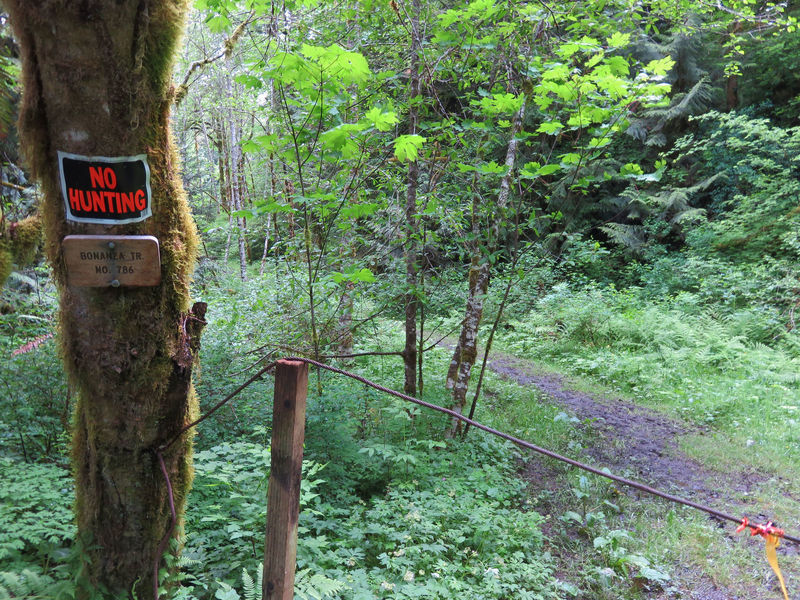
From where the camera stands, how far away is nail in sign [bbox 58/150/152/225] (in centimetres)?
170

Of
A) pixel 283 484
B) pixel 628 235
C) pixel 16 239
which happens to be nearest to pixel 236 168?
pixel 628 235

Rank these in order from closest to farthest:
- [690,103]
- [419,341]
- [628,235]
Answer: [419,341] → [690,103] → [628,235]

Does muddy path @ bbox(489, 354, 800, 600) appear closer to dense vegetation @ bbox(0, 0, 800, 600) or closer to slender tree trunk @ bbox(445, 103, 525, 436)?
dense vegetation @ bbox(0, 0, 800, 600)

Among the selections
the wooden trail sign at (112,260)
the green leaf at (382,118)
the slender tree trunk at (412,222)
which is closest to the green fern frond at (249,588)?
the wooden trail sign at (112,260)

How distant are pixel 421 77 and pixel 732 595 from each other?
17.3ft

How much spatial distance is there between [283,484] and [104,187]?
4.34 ft

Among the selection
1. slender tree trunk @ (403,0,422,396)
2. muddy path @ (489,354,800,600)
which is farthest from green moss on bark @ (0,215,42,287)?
muddy path @ (489,354,800,600)

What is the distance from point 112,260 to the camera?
1760 millimetres

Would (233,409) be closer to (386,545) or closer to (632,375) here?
(386,545)

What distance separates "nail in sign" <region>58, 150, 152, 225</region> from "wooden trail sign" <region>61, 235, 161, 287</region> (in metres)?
0.08

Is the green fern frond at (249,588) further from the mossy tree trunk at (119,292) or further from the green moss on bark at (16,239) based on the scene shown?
the green moss on bark at (16,239)

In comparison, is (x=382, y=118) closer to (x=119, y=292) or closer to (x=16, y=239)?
(x=119, y=292)

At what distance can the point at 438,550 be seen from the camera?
121 inches

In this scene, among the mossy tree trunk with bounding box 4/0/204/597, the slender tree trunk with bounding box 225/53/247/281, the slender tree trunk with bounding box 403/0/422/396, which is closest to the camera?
the mossy tree trunk with bounding box 4/0/204/597
